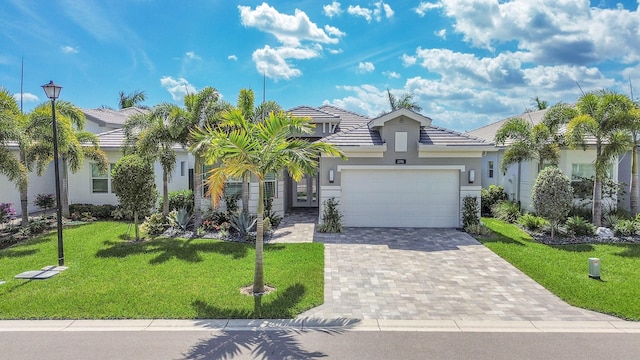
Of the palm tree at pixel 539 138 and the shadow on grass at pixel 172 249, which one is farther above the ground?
the palm tree at pixel 539 138

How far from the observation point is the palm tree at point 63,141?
12.8m

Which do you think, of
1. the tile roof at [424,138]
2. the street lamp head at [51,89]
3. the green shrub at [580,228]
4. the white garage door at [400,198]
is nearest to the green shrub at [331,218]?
the white garage door at [400,198]

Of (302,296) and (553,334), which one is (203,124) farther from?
(553,334)

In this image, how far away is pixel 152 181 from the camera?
12.3 meters

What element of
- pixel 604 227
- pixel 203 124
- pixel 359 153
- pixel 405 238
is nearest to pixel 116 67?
pixel 203 124

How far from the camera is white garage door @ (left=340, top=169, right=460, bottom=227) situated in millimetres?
14664

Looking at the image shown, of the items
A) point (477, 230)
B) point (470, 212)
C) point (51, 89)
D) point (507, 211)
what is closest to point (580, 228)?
point (477, 230)

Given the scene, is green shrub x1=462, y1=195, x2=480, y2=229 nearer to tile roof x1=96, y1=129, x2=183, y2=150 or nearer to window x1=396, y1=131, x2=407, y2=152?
window x1=396, y1=131, x2=407, y2=152

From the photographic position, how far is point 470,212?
14219mm

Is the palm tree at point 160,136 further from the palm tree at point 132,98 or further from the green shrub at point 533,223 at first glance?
the palm tree at point 132,98

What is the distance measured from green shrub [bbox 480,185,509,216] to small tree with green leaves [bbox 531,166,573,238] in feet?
19.9

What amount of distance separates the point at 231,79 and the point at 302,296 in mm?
15860

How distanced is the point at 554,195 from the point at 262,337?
1064cm

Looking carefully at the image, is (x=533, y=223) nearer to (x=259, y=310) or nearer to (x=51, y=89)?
(x=259, y=310)
